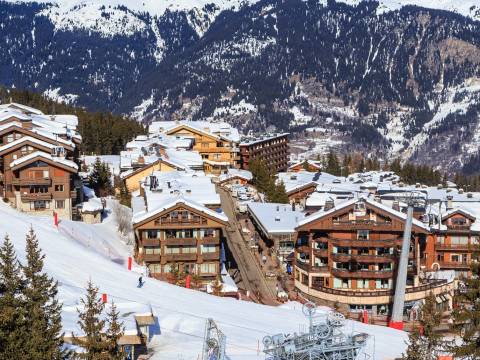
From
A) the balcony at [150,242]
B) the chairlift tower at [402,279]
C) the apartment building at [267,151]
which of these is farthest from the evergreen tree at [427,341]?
the apartment building at [267,151]

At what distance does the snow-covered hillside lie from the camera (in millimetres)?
41625

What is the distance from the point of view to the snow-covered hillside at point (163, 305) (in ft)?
137

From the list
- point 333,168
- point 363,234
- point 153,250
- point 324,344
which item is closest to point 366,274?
point 363,234

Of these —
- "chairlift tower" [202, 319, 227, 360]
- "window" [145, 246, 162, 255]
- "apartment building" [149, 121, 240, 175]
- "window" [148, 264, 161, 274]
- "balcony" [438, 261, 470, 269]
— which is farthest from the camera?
"apartment building" [149, 121, 240, 175]

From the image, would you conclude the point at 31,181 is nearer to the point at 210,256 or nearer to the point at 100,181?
the point at 210,256

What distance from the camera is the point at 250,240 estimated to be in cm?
8112

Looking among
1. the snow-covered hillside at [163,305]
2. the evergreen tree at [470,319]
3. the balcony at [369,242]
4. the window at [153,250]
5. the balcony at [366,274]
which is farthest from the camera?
the window at [153,250]

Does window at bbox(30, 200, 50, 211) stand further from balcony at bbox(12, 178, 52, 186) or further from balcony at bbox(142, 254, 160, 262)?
balcony at bbox(142, 254, 160, 262)

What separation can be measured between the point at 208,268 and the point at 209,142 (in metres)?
61.4

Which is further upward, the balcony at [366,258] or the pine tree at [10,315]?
the pine tree at [10,315]

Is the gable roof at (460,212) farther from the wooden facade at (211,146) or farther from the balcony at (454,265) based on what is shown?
the wooden facade at (211,146)

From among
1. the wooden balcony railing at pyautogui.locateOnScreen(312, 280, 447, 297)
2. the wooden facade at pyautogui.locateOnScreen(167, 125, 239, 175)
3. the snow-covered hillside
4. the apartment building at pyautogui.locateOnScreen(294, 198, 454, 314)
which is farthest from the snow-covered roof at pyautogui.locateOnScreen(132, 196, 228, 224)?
the wooden facade at pyautogui.locateOnScreen(167, 125, 239, 175)

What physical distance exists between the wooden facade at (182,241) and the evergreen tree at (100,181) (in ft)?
78.7

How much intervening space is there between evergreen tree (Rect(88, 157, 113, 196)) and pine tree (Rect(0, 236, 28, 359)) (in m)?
56.0
